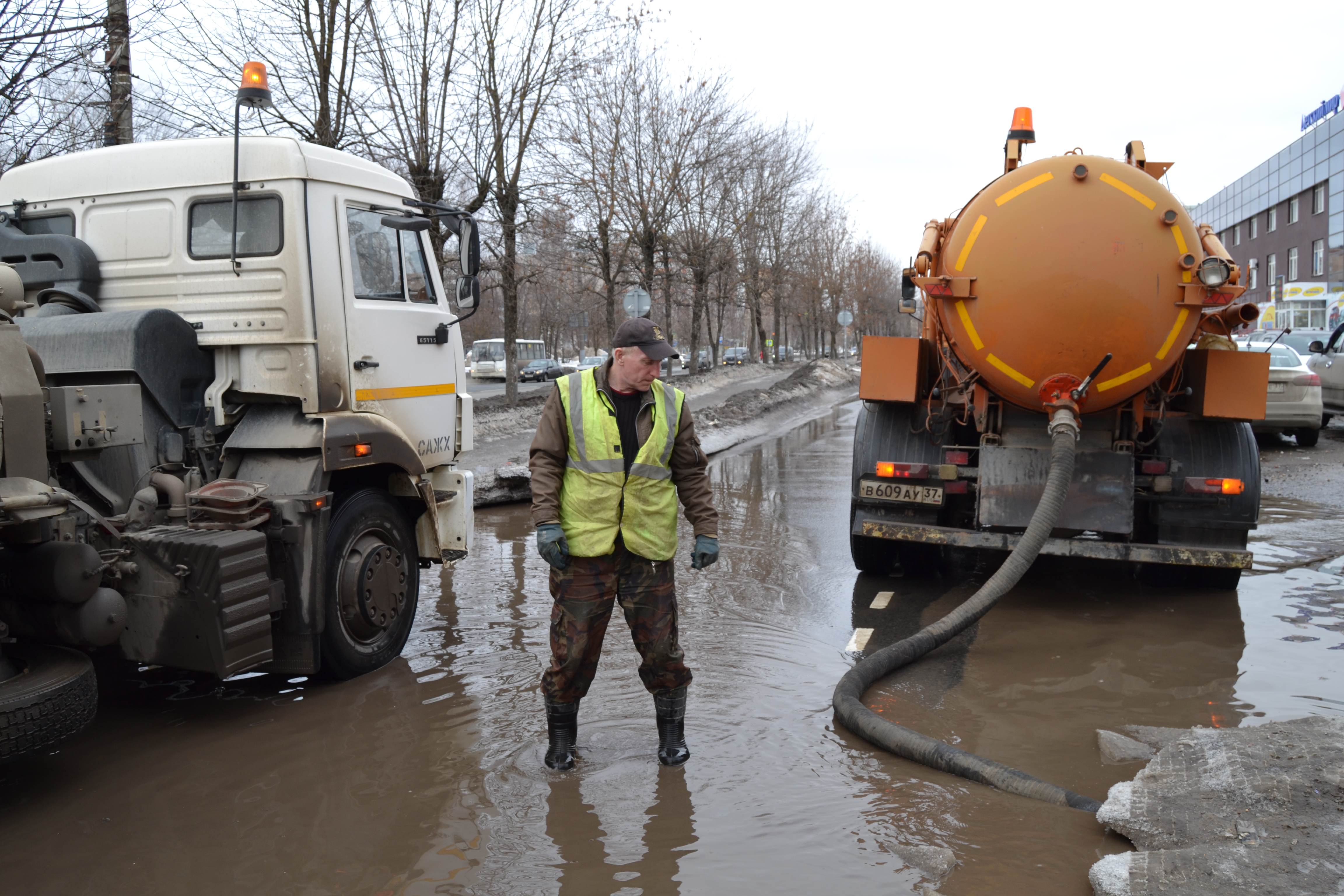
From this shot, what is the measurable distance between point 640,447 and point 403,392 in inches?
82.8

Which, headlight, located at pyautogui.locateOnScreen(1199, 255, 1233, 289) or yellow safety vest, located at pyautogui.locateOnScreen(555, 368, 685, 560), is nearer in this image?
yellow safety vest, located at pyautogui.locateOnScreen(555, 368, 685, 560)

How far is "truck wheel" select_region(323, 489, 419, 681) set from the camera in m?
5.12

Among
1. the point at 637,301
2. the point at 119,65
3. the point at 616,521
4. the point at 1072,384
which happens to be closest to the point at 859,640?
the point at 1072,384

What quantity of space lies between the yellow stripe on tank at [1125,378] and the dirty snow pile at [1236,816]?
239 cm

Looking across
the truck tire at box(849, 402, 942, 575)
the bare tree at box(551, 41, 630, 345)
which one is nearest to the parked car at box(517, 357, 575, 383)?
the bare tree at box(551, 41, 630, 345)

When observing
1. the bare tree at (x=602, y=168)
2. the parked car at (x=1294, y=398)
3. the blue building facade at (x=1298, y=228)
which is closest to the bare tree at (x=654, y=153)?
the bare tree at (x=602, y=168)

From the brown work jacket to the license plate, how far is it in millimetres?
2760

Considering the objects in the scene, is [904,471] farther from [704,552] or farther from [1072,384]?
[704,552]

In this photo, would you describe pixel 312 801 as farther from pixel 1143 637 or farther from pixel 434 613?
pixel 1143 637

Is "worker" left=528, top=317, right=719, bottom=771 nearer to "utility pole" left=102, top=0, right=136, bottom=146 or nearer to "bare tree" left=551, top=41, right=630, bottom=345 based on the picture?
"utility pole" left=102, top=0, right=136, bottom=146

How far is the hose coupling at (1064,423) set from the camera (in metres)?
Answer: 5.79

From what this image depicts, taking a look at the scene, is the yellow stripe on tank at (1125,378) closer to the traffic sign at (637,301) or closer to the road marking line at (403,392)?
the road marking line at (403,392)

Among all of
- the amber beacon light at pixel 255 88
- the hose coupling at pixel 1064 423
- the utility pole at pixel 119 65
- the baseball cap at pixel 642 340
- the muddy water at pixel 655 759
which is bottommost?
the muddy water at pixel 655 759

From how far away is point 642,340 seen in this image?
4039mm
